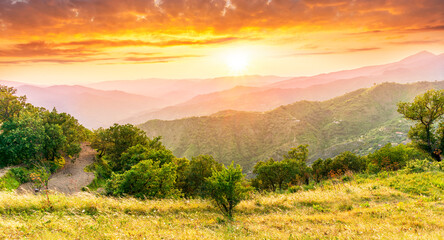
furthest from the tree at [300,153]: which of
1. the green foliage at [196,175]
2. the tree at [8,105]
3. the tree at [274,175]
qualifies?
the tree at [8,105]

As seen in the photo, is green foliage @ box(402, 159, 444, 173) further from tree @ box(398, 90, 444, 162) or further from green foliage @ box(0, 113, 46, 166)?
green foliage @ box(0, 113, 46, 166)

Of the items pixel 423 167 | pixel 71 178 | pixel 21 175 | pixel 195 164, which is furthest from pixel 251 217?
pixel 21 175

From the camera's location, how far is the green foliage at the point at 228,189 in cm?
1182

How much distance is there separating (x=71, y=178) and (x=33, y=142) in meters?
6.41

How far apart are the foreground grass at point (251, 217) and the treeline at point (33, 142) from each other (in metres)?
14.1

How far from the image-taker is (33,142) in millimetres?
23906

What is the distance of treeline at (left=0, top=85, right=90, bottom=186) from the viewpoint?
22.7 meters

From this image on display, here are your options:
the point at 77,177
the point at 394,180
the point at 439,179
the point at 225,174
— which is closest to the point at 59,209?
the point at 225,174

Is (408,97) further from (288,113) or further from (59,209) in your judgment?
(59,209)

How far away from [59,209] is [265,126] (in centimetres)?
15396

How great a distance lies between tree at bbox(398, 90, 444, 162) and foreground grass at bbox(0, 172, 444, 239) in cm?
2068

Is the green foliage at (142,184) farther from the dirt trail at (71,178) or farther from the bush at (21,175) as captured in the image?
the bush at (21,175)

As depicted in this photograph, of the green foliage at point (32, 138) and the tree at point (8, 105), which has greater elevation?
the tree at point (8, 105)

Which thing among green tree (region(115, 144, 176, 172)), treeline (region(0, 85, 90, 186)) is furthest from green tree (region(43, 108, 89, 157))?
green tree (region(115, 144, 176, 172))
